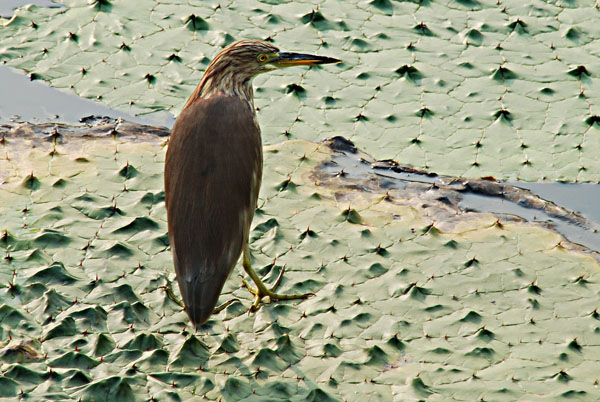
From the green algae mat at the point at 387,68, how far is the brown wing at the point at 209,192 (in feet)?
5.72

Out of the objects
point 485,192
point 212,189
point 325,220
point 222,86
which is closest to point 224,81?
point 222,86

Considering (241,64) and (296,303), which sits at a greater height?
(241,64)

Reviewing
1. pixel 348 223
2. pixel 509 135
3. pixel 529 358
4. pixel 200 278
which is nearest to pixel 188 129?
pixel 200 278

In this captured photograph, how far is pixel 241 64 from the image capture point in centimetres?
664

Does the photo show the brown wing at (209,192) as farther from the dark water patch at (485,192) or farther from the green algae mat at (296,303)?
the dark water patch at (485,192)

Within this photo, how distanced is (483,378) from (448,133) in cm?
277

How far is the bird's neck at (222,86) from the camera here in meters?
6.48

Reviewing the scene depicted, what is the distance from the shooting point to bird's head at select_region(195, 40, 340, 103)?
653 centimetres

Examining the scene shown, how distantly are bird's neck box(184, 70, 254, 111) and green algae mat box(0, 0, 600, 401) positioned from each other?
0.92 m

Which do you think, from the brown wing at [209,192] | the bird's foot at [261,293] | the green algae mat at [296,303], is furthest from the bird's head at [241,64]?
the bird's foot at [261,293]

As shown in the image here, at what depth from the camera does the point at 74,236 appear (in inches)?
263

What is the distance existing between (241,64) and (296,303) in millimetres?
1678

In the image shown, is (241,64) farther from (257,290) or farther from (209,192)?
(257,290)

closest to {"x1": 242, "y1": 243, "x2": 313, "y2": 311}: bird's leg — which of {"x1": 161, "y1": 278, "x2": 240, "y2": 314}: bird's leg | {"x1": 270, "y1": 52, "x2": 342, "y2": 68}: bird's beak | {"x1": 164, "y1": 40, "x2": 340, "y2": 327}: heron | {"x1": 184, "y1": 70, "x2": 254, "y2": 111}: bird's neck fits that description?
{"x1": 164, "y1": 40, "x2": 340, "y2": 327}: heron
